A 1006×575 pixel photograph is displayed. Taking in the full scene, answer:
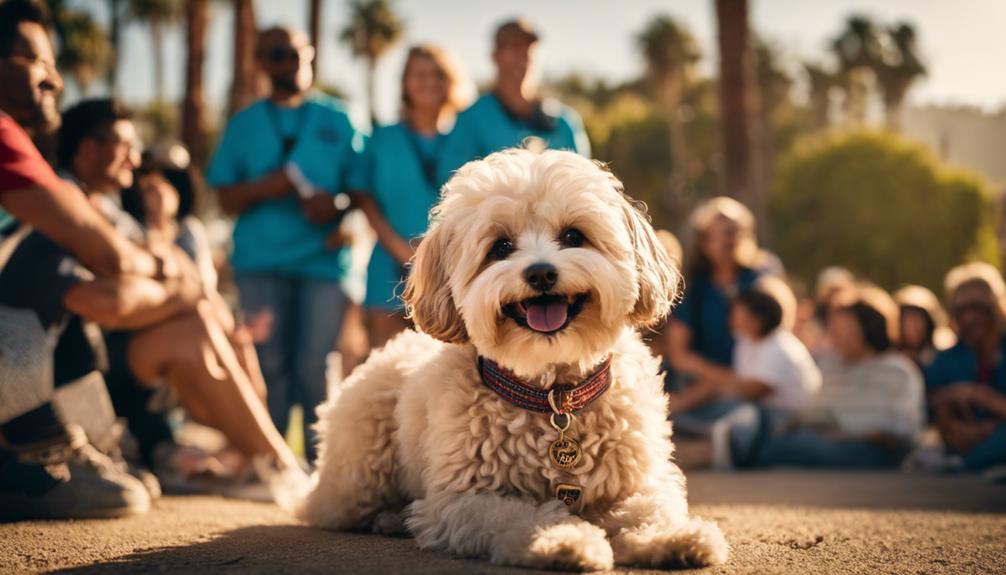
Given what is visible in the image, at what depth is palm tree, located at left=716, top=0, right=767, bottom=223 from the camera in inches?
688

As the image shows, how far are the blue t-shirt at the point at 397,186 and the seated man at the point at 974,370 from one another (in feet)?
16.4

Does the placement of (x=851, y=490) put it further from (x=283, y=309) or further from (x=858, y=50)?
(x=858, y=50)

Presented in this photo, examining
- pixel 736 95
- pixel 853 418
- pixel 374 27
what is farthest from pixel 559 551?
pixel 374 27

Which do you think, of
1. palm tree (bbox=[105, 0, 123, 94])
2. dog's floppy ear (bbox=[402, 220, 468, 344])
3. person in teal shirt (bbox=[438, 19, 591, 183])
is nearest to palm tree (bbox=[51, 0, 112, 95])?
palm tree (bbox=[105, 0, 123, 94])

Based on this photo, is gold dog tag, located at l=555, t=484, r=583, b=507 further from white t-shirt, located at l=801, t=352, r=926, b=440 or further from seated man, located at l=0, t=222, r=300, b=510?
white t-shirt, located at l=801, t=352, r=926, b=440

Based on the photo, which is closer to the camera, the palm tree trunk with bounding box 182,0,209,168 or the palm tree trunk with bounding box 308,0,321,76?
the palm tree trunk with bounding box 182,0,209,168

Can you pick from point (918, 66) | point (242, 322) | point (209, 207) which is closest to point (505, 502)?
point (242, 322)

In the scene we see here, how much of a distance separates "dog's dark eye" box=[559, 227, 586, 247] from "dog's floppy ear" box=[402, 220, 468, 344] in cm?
51

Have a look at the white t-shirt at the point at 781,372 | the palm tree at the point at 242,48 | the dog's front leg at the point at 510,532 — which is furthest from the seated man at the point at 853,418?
the palm tree at the point at 242,48

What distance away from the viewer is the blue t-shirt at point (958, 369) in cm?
883

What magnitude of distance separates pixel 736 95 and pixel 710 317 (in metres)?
9.10

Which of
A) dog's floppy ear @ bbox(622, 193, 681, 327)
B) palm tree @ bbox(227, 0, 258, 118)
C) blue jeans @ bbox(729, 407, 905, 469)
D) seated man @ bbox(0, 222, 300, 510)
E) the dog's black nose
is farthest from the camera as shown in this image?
palm tree @ bbox(227, 0, 258, 118)

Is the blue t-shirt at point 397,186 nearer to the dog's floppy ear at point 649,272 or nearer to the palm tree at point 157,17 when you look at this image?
the dog's floppy ear at point 649,272

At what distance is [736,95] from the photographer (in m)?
17.6
